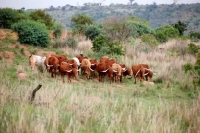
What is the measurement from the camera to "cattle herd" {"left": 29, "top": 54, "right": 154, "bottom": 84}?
39.5 feet

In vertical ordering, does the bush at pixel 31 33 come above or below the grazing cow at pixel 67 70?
above

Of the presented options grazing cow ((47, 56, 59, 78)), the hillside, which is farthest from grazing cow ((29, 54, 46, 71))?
the hillside

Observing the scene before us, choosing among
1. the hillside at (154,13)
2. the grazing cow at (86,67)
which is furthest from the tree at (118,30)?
the hillside at (154,13)

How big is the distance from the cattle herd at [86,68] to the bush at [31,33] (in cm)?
568

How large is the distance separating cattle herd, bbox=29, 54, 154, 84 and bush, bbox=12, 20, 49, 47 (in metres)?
5.68

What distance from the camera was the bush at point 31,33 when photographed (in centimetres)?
1834

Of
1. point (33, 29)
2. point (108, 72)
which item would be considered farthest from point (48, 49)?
point (108, 72)

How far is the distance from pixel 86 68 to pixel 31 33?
24.5ft

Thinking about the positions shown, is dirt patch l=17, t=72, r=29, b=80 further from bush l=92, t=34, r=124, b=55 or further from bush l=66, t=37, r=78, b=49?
bush l=66, t=37, r=78, b=49

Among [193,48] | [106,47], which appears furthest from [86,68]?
[193,48]

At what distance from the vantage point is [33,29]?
61.8 ft

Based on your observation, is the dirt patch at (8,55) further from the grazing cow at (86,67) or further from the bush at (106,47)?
the bush at (106,47)

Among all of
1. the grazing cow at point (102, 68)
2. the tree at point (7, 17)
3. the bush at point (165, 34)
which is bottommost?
the bush at point (165, 34)

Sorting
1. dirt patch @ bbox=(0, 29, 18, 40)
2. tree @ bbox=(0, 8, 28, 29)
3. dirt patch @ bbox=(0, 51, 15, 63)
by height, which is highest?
tree @ bbox=(0, 8, 28, 29)
